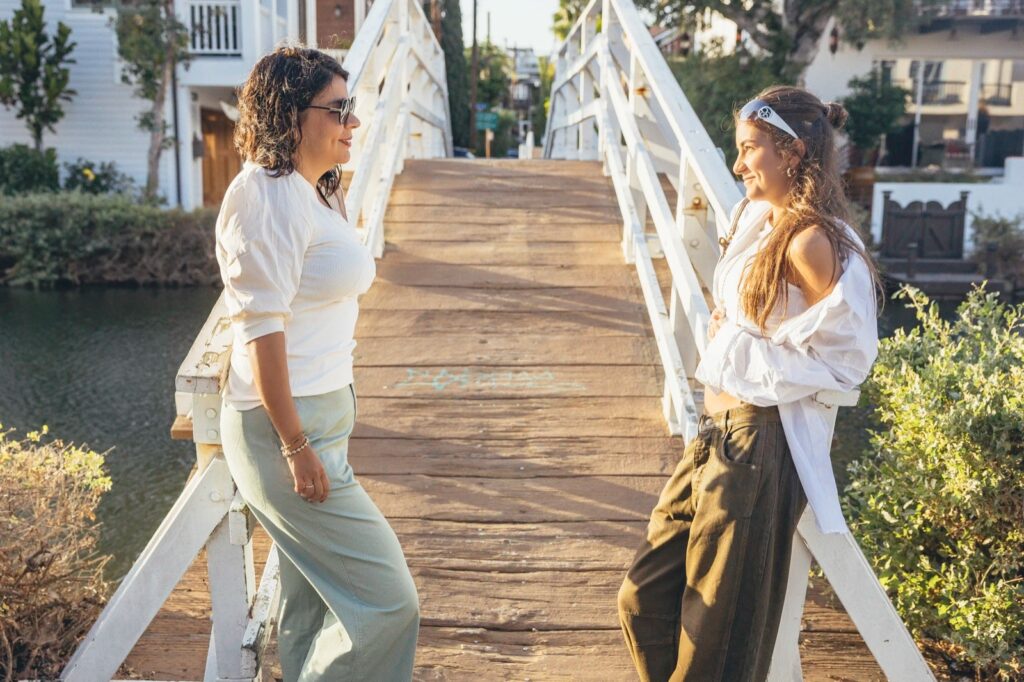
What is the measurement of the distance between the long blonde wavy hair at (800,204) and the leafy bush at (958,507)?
127 cm

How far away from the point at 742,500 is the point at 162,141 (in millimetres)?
19895

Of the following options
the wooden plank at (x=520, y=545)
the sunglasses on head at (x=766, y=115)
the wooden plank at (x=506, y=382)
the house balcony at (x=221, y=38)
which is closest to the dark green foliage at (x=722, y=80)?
the house balcony at (x=221, y=38)

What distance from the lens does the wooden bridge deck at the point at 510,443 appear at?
3.10 metres

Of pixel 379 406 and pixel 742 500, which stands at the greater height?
pixel 742 500

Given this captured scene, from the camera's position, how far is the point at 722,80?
19.7 m

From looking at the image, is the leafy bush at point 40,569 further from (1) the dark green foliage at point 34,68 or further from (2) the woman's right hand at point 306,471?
(1) the dark green foliage at point 34,68

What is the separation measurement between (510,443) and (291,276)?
77.9 inches

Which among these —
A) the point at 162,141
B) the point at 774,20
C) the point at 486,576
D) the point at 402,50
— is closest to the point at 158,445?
the point at 402,50

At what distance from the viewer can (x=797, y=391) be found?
2.28 meters

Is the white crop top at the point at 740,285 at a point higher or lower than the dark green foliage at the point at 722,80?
lower

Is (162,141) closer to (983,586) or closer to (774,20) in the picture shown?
(774,20)

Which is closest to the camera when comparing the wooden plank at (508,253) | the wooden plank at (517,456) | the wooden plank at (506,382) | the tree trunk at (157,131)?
the wooden plank at (517,456)

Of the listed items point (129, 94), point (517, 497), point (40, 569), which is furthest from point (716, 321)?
point (129, 94)

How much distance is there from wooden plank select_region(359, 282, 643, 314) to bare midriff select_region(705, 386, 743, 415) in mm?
2429
